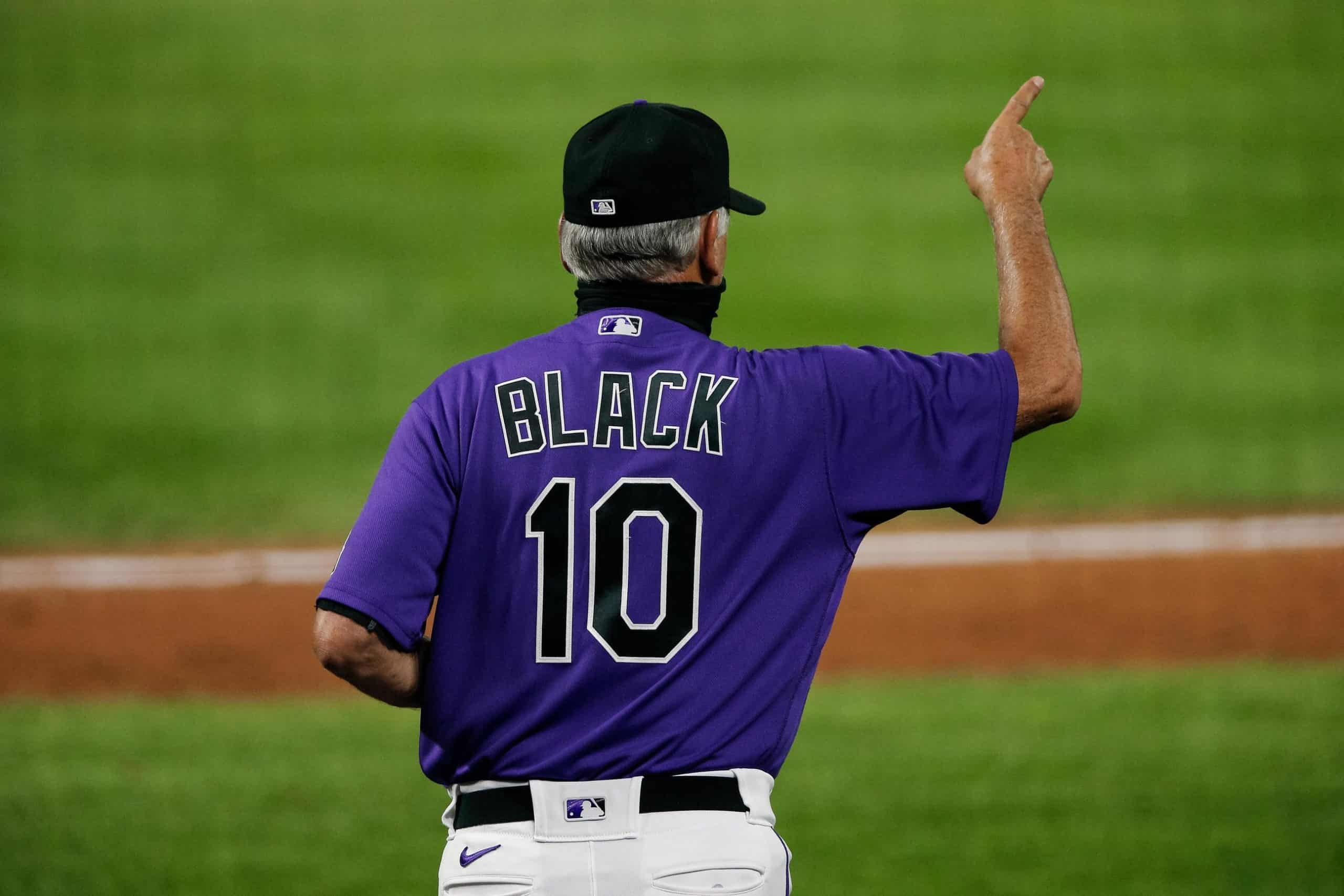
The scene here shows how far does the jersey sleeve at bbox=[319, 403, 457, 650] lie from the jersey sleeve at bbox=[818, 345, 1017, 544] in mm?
526

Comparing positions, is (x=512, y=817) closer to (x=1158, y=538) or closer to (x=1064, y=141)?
(x=1158, y=538)

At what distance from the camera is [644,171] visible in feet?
7.20

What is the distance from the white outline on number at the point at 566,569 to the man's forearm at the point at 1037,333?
63 cm

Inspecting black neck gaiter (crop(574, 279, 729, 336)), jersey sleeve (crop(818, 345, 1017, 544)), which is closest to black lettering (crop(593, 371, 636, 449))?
black neck gaiter (crop(574, 279, 729, 336))

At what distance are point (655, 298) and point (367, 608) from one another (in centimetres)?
57

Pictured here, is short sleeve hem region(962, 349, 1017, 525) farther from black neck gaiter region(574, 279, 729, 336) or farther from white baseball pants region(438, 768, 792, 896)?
white baseball pants region(438, 768, 792, 896)

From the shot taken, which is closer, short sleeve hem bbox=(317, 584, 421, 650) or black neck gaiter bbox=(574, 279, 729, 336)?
short sleeve hem bbox=(317, 584, 421, 650)

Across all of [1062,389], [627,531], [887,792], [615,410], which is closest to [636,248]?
[615,410]

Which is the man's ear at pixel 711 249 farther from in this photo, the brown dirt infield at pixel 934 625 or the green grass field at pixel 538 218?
the green grass field at pixel 538 218

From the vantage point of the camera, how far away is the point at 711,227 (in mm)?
2252

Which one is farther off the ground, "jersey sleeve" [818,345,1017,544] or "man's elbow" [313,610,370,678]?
"jersey sleeve" [818,345,1017,544]

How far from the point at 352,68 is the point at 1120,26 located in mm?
6558

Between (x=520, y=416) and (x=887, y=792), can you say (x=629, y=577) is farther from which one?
(x=887, y=792)

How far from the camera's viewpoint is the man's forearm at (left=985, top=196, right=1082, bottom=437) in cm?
227
